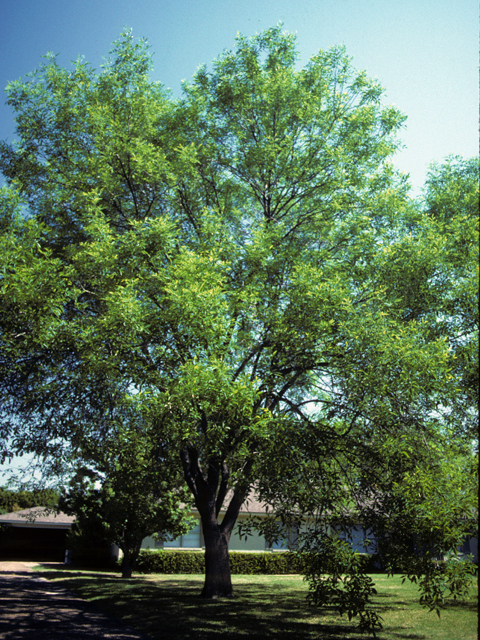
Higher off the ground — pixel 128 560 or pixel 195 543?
pixel 128 560

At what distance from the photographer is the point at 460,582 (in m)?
7.80

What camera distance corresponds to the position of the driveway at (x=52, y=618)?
434 inches

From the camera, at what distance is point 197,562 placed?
31.5 m

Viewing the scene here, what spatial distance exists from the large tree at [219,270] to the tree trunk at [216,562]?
0.07 metres

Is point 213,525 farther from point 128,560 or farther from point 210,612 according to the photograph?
point 128,560

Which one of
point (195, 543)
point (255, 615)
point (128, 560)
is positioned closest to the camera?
point (255, 615)

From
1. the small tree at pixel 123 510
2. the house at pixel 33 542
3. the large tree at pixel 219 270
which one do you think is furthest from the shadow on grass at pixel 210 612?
the house at pixel 33 542

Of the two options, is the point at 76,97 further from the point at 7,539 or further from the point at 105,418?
the point at 7,539

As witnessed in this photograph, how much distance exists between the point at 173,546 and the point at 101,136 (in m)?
28.6

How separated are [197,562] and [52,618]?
1969 centimetres

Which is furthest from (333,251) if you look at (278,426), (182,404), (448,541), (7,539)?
(7,539)

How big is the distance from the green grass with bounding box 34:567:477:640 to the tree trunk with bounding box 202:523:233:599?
0.41m

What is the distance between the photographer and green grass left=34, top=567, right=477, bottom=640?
37.4 feet

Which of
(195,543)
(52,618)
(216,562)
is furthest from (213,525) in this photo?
(195,543)
